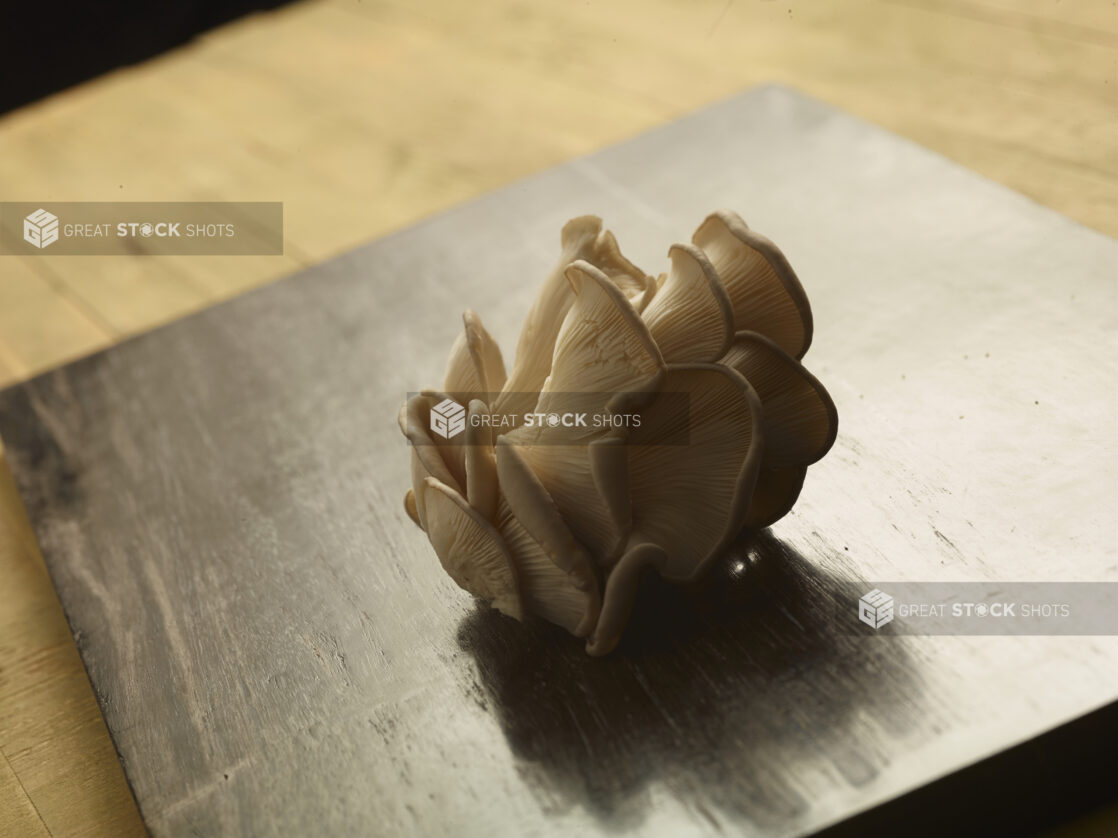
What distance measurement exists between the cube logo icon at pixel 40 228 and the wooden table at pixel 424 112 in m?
0.04

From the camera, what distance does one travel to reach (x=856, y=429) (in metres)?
0.79

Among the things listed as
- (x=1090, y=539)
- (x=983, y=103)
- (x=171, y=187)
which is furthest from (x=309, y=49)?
(x=1090, y=539)

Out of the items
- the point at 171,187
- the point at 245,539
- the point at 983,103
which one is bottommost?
the point at 171,187

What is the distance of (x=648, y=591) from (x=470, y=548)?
11cm

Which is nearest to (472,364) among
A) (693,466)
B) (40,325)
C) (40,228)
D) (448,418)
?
(448,418)

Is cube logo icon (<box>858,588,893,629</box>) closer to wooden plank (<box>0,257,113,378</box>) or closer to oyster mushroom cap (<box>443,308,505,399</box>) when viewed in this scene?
oyster mushroom cap (<box>443,308,505,399</box>)

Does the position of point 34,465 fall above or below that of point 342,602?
below

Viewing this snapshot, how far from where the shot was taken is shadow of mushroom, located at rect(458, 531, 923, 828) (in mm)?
579

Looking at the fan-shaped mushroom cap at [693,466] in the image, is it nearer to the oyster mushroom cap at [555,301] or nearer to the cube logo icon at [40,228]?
the oyster mushroom cap at [555,301]

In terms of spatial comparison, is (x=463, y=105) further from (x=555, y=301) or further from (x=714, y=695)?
(x=714, y=695)

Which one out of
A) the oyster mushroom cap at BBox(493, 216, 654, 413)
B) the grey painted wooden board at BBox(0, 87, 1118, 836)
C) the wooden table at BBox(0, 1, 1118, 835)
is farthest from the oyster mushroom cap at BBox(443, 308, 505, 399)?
the wooden table at BBox(0, 1, 1118, 835)

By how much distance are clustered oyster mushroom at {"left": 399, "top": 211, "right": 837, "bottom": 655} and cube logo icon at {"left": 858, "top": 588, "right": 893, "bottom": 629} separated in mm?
76

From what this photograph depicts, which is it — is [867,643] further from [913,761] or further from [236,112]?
[236,112]

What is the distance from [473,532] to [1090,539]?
340 millimetres
